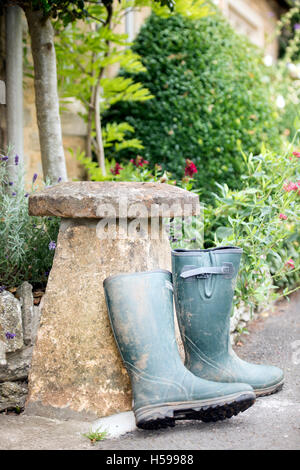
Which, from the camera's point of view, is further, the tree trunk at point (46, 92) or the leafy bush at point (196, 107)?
the leafy bush at point (196, 107)

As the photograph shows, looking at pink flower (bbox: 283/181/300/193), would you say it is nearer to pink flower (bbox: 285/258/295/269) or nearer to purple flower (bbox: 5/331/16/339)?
pink flower (bbox: 285/258/295/269)

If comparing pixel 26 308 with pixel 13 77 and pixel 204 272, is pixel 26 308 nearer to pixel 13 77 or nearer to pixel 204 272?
pixel 204 272

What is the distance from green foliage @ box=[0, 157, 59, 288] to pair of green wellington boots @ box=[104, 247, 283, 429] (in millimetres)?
616

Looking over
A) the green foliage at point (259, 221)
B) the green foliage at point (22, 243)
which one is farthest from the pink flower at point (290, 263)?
the green foliage at point (22, 243)

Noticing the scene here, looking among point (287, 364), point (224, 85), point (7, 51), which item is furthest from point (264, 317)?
point (7, 51)

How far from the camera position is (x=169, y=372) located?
196 cm

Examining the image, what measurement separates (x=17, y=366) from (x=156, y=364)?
0.70m

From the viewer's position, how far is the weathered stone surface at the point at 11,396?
225cm

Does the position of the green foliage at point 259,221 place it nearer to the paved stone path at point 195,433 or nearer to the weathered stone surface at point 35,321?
the paved stone path at point 195,433

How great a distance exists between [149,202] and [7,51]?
1837 mm

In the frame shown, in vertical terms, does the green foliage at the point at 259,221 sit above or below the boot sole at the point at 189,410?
above

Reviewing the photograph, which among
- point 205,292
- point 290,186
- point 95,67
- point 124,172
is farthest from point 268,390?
point 95,67

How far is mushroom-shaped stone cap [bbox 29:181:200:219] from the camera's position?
209cm

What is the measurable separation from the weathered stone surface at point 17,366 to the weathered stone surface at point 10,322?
7 centimetres
